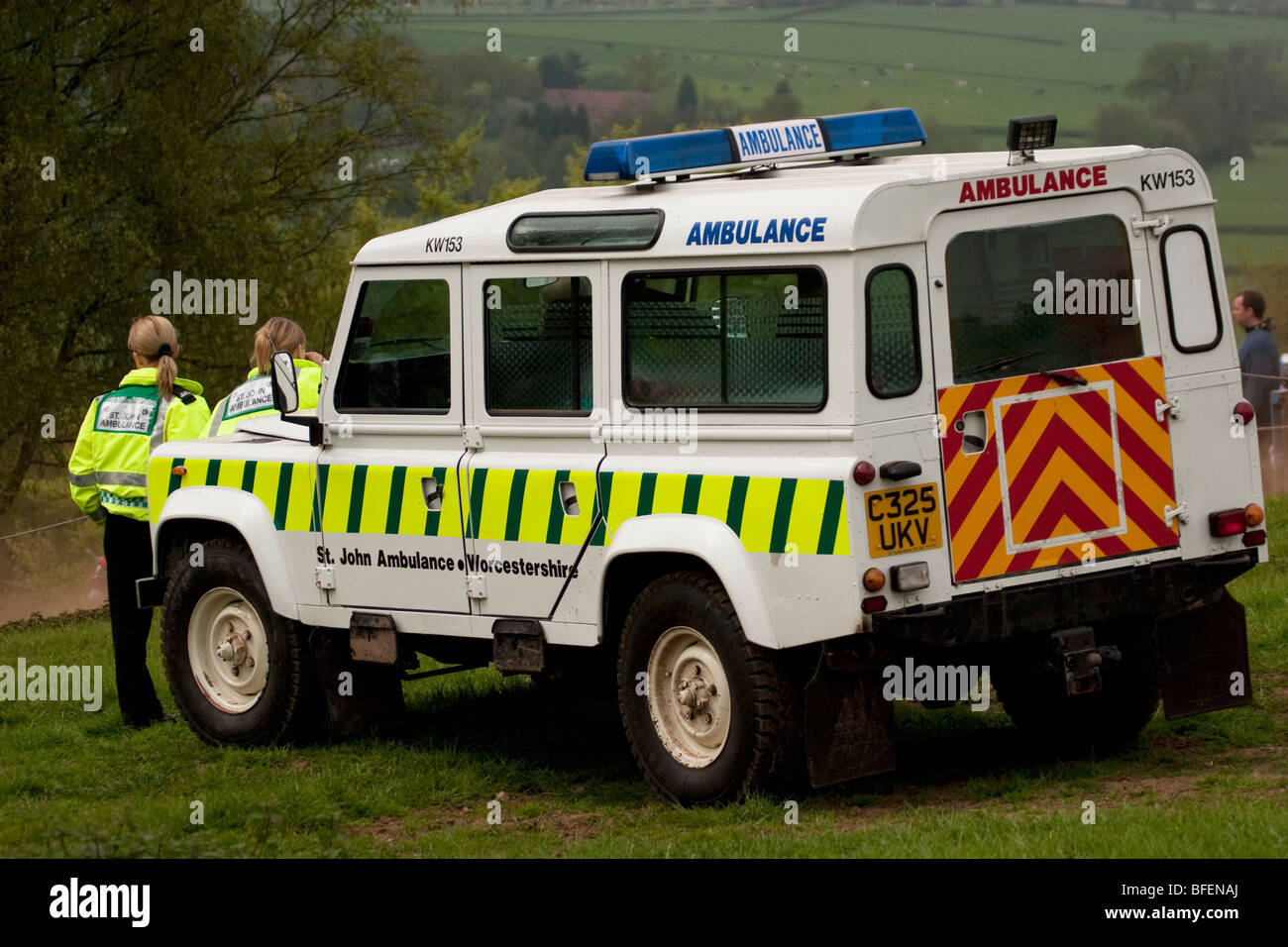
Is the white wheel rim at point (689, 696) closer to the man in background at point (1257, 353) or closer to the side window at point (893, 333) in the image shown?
the side window at point (893, 333)

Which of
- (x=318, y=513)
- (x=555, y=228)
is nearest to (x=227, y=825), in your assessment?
(x=318, y=513)

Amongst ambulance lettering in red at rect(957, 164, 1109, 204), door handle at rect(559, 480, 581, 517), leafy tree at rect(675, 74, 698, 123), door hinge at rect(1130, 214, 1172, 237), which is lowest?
door handle at rect(559, 480, 581, 517)

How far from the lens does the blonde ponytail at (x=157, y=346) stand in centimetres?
948

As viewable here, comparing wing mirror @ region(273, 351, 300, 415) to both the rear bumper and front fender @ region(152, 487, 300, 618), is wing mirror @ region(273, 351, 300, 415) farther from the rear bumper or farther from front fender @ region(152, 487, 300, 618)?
the rear bumper

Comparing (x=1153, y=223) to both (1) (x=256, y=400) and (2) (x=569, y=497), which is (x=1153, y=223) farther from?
(1) (x=256, y=400)

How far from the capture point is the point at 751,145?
7879 mm

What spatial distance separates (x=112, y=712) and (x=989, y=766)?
4930 millimetres

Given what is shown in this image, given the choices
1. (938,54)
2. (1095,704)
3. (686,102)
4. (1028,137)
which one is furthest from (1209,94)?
(1028,137)

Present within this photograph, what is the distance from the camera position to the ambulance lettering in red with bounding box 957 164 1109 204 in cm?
689

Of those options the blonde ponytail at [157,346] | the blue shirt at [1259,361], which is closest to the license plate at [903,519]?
the blonde ponytail at [157,346]

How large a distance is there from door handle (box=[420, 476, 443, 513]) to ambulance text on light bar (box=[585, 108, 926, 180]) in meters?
1.48

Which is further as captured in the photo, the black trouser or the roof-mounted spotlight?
the black trouser

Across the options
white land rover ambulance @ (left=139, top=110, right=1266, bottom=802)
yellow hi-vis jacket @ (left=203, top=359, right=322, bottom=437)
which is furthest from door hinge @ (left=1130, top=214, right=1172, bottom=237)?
yellow hi-vis jacket @ (left=203, top=359, right=322, bottom=437)

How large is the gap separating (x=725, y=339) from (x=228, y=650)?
3.42m
